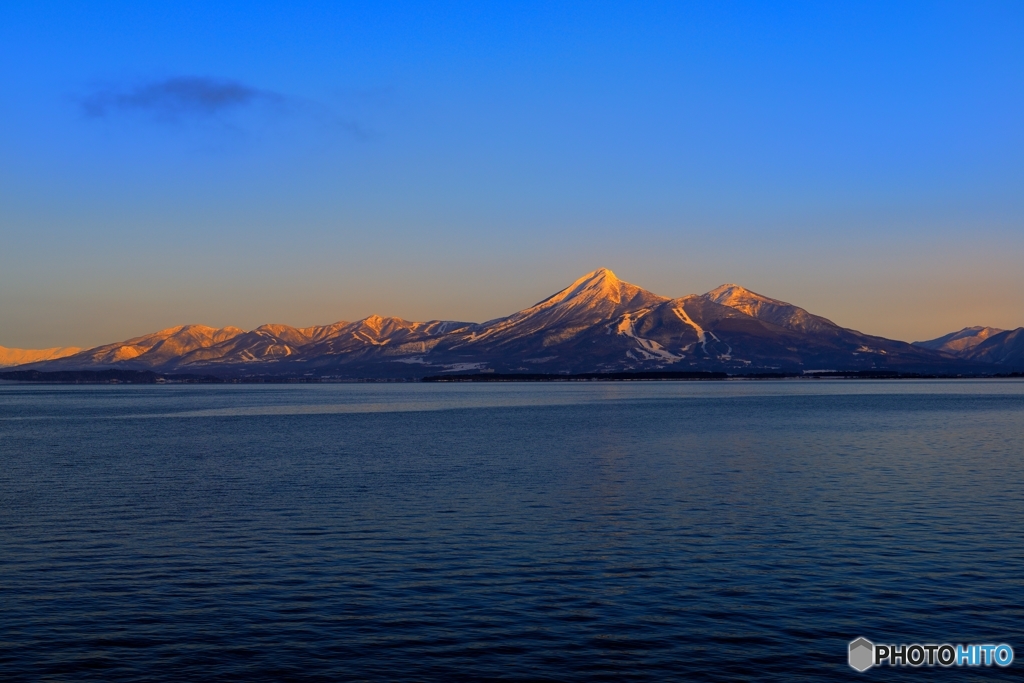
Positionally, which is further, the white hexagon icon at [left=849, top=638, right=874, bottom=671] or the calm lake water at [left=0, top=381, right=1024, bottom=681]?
the calm lake water at [left=0, top=381, right=1024, bottom=681]

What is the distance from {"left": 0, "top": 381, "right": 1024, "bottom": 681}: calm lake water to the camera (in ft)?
65.1

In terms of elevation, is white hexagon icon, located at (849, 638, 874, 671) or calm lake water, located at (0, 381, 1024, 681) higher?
calm lake water, located at (0, 381, 1024, 681)

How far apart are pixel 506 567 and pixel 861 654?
1118cm

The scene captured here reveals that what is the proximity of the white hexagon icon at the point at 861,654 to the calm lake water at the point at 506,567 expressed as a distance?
24 centimetres

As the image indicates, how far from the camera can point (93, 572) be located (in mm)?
27641

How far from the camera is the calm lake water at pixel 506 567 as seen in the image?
19.8 metres

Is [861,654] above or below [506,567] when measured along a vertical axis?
below

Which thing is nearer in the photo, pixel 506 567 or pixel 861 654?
pixel 861 654

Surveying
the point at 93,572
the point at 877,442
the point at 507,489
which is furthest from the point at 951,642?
the point at 877,442

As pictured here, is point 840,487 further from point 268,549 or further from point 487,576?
point 268,549

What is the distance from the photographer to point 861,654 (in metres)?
19.6

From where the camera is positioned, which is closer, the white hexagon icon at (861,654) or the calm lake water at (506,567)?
the white hexagon icon at (861,654)

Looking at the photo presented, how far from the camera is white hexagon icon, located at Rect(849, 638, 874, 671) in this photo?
19297 millimetres

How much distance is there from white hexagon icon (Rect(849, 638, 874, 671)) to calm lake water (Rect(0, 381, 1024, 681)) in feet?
0.78
